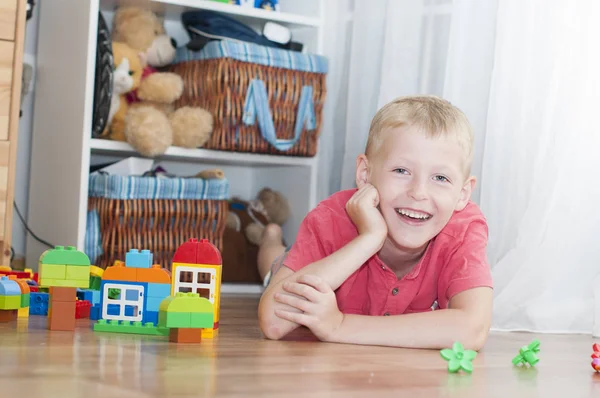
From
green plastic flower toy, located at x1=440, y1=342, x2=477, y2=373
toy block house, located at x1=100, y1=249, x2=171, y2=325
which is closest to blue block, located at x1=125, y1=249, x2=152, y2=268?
toy block house, located at x1=100, y1=249, x2=171, y2=325

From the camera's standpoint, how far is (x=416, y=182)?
1.29 m

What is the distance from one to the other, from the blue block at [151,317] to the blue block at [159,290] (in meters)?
0.03

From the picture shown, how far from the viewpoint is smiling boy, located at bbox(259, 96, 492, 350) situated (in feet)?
4.01

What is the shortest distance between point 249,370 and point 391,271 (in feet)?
1.49

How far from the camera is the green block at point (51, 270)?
1.24 meters

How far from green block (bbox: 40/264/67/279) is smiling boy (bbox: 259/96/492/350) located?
0.28m

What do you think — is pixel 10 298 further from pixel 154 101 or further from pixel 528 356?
pixel 154 101

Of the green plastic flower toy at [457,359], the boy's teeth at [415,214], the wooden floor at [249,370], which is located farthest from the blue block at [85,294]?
the green plastic flower toy at [457,359]

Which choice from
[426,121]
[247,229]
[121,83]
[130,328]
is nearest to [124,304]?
[130,328]

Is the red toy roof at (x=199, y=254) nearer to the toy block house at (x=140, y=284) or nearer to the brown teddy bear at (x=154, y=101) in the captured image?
the toy block house at (x=140, y=284)

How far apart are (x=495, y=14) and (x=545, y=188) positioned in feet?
1.30

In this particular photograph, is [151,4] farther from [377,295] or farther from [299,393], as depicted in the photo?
[299,393]

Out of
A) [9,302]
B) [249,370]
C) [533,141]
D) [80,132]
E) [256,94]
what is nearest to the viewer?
[249,370]

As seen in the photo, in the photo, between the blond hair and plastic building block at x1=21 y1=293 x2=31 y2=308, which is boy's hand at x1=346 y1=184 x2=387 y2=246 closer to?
the blond hair
